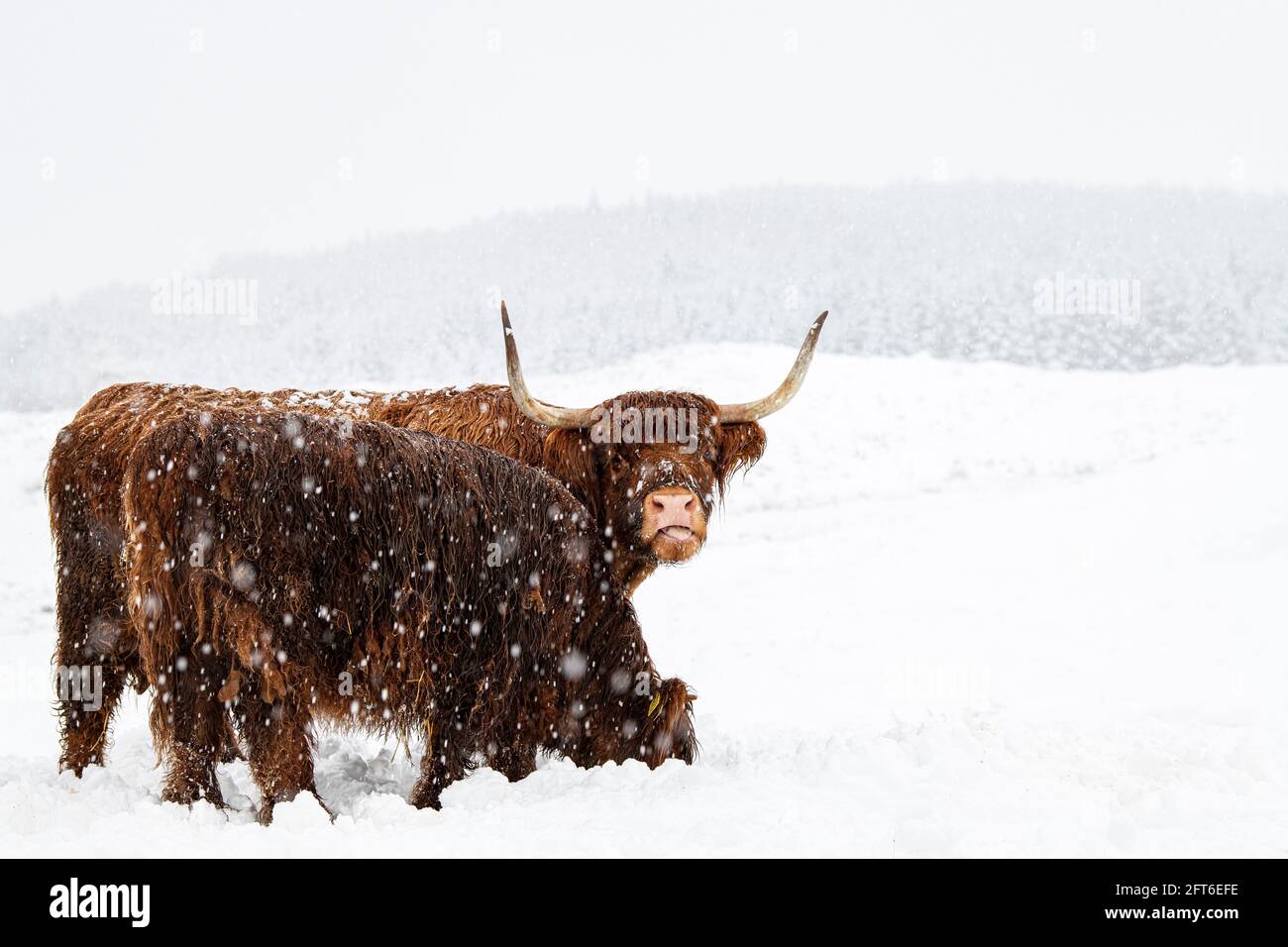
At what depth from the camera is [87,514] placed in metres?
4.29

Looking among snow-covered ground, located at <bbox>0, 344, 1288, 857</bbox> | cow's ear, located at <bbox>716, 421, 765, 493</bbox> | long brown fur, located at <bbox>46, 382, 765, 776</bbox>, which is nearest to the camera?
snow-covered ground, located at <bbox>0, 344, 1288, 857</bbox>

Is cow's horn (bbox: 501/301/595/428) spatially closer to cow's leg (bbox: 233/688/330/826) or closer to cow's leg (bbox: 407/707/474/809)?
cow's leg (bbox: 407/707/474/809)

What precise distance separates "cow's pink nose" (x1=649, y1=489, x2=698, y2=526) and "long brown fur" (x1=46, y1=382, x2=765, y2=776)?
0.18 m

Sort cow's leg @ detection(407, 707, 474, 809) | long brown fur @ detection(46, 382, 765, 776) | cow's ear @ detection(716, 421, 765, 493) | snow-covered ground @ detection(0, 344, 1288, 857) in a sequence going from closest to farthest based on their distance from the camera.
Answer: snow-covered ground @ detection(0, 344, 1288, 857) → cow's leg @ detection(407, 707, 474, 809) → long brown fur @ detection(46, 382, 765, 776) → cow's ear @ detection(716, 421, 765, 493)

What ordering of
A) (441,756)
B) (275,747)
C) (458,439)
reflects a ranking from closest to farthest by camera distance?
(275,747) → (441,756) → (458,439)

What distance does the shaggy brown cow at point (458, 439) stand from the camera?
14.1 feet

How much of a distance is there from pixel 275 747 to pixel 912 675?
18.5ft

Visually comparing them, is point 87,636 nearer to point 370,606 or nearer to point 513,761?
point 370,606

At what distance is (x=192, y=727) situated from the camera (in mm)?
3510

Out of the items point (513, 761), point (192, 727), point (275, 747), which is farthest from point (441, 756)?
point (192, 727)

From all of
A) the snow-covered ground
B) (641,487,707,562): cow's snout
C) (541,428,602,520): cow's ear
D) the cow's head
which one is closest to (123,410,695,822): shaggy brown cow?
the snow-covered ground

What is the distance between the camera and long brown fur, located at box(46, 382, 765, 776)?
4281mm

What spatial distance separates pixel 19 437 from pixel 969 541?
17.9 meters
